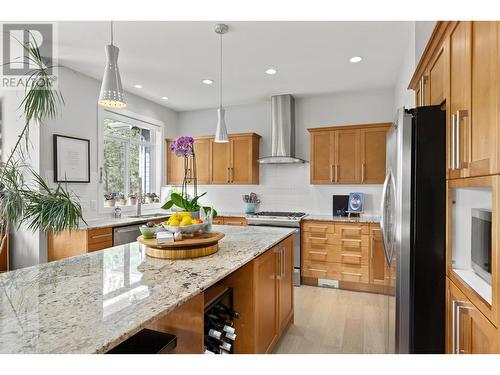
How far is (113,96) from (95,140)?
2573mm

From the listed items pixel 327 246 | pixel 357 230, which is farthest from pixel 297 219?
pixel 357 230

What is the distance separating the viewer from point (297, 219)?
3.89 m

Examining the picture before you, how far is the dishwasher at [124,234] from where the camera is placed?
339 cm

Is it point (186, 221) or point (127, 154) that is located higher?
point (127, 154)

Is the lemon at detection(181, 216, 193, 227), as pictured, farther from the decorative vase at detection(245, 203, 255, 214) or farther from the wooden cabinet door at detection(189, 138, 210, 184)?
the wooden cabinet door at detection(189, 138, 210, 184)

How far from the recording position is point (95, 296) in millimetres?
1051

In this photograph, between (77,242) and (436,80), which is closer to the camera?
(436,80)

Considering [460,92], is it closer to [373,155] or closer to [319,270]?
[373,155]

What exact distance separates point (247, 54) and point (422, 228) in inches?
99.4

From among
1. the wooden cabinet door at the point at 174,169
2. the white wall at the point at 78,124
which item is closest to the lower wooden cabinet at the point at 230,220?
the wooden cabinet door at the point at 174,169

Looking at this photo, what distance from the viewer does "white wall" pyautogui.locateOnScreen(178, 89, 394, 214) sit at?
13.9 ft

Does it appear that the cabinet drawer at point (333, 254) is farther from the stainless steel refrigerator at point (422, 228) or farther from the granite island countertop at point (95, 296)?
the granite island countertop at point (95, 296)

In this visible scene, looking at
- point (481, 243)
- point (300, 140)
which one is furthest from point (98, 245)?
point (481, 243)

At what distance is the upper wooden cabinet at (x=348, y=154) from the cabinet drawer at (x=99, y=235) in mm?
2811
